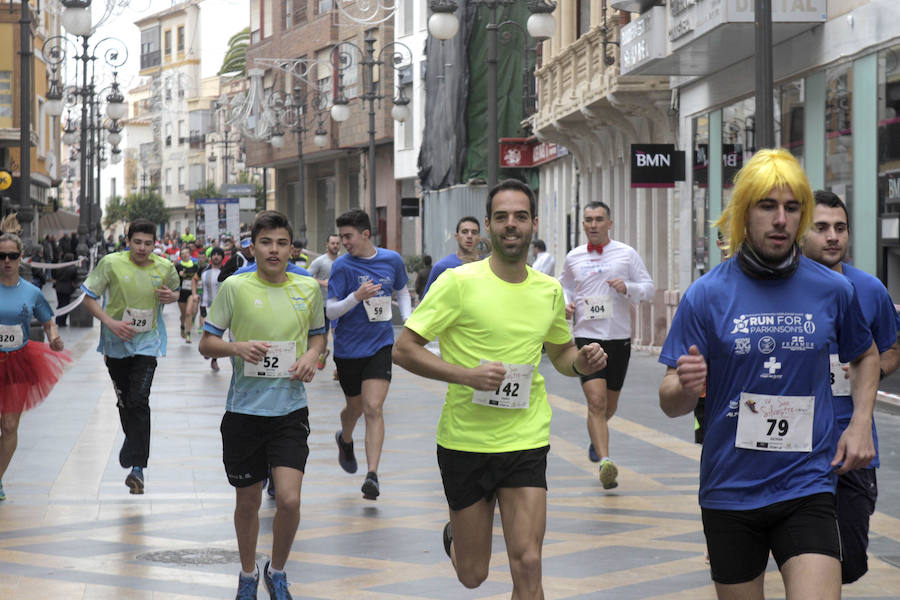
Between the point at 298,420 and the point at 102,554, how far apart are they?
5.45ft

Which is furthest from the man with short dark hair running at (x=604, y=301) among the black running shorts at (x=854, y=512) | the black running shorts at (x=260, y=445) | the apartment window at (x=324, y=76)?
the apartment window at (x=324, y=76)

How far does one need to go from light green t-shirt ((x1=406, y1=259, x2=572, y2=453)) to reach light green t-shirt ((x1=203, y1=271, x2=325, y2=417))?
4.81 ft

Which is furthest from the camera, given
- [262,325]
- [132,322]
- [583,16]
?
[583,16]

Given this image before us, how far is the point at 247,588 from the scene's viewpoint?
22.6 feet

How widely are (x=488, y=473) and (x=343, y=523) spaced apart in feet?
11.3

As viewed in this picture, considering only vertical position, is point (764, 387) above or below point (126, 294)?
below

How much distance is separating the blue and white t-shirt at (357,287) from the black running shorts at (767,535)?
609 centimetres

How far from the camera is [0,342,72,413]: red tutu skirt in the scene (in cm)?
1012

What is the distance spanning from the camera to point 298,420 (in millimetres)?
7289

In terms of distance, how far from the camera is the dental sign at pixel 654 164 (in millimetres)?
24312

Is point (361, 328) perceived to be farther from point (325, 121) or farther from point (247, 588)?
point (325, 121)

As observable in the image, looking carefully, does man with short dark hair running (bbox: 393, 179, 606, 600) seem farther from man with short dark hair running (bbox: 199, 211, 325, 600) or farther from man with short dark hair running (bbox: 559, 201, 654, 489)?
man with short dark hair running (bbox: 559, 201, 654, 489)

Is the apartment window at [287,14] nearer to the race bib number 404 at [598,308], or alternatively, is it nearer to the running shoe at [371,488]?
the race bib number 404 at [598,308]

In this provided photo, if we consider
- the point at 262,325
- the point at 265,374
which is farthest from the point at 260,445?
the point at 262,325
